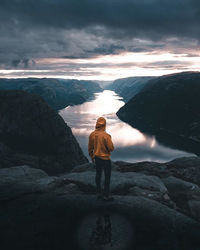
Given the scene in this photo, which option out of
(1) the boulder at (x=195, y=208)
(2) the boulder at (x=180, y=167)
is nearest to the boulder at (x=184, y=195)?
(1) the boulder at (x=195, y=208)

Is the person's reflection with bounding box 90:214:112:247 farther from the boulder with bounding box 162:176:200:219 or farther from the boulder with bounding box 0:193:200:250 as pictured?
the boulder with bounding box 162:176:200:219

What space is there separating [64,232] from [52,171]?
6982cm

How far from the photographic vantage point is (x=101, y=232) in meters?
8.09

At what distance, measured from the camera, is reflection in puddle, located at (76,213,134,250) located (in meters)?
7.38

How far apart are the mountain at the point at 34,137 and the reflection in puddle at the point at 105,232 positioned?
226 ft

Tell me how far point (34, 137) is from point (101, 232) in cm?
8228

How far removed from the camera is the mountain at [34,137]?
252ft

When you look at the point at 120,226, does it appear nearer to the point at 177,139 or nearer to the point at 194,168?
the point at 194,168

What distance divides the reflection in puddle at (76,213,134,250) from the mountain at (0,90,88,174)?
68.8 m

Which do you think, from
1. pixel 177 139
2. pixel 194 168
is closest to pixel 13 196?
pixel 194 168

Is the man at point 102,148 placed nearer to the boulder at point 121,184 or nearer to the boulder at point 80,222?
the boulder at point 80,222

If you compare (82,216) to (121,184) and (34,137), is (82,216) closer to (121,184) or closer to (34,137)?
(121,184)

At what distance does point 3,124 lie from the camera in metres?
88.3

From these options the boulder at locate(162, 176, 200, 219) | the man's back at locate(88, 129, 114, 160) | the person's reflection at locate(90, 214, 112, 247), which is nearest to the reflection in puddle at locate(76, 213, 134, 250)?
the person's reflection at locate(90, 214, 112, 247)
